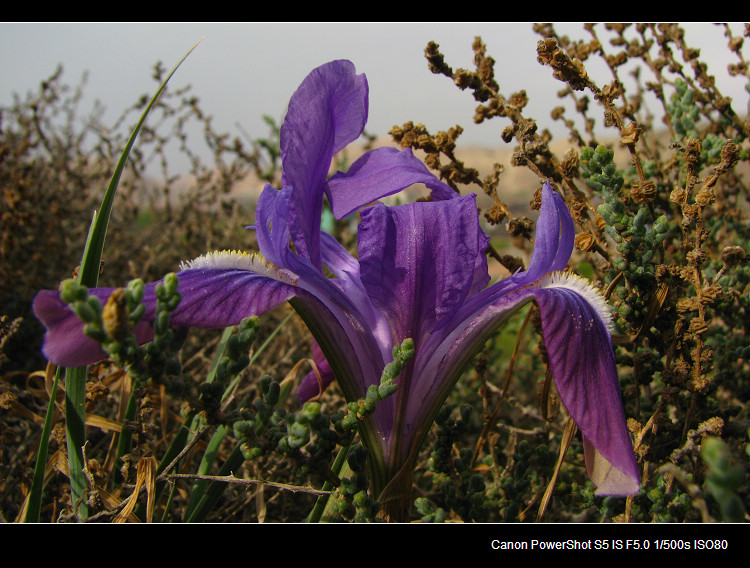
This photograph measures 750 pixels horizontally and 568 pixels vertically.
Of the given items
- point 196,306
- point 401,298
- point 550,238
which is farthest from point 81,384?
point 550,238

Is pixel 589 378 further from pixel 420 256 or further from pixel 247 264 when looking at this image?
pixel 247 264

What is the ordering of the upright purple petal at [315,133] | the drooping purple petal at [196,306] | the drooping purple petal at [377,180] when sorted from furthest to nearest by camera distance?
the drooping purple petal at [377,180] → the upright purple petal at [315,133] → the drooping purple petal at [196,306]

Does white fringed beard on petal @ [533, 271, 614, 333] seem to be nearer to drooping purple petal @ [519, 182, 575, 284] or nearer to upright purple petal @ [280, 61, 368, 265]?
drooping purple petal @ [519, 182, 575, 284]

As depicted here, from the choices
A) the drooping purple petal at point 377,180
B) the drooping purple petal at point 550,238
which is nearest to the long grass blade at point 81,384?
the drooping purple petal at point 377,180

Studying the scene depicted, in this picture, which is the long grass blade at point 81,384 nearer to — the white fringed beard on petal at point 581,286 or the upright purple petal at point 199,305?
the upright purple petal at point 199,305

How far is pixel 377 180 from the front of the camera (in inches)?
52.0

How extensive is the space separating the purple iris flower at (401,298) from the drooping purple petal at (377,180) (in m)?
0.02

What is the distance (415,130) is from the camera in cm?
→ 158

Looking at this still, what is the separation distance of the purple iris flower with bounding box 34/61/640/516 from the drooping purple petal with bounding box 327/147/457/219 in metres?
0.02

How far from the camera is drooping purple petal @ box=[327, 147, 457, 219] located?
129 cm

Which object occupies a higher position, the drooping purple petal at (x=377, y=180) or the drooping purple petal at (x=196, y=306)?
the drooping purple petal at (x=377, y=180)

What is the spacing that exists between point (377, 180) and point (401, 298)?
332 millimetres

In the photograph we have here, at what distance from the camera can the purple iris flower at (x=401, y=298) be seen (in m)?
1.05

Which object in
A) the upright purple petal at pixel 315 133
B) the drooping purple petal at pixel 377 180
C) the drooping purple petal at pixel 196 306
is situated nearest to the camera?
the drooping purple petal at pixel 196 306
